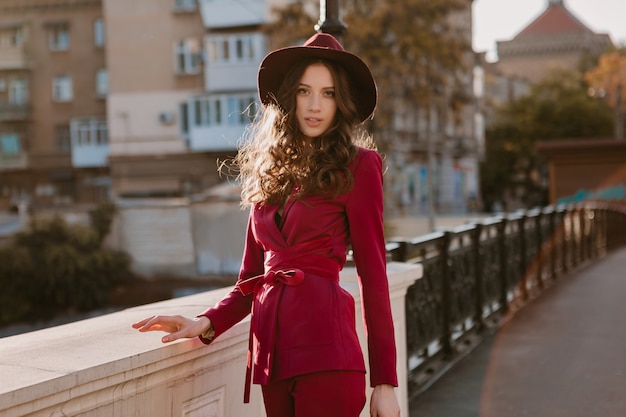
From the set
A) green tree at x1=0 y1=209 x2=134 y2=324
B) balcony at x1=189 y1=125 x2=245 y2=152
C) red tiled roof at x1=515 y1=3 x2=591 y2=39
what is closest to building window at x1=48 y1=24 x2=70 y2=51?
balcony at x1=189 y1=125 x2=245 y2=152

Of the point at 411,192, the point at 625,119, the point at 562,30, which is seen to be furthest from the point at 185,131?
the point at 562,30

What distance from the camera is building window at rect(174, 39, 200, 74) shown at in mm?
37250

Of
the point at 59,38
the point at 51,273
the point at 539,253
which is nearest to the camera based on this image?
the point at 539,253

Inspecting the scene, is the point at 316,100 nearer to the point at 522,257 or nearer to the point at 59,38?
the point at 522,257

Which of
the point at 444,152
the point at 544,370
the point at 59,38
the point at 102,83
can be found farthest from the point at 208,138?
the point at 544,370

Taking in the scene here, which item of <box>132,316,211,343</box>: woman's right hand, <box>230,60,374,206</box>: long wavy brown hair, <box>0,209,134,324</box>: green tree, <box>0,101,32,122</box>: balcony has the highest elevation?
<box>0,101,32,122</box>: balcony

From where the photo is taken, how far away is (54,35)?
41094 mm

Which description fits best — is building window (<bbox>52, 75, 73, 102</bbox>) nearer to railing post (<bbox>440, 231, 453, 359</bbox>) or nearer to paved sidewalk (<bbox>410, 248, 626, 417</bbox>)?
paved sidewalk (<bbox>410, 248, 626, 417</bbox>)

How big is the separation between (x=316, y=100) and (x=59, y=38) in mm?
41113

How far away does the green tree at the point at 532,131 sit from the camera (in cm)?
5400

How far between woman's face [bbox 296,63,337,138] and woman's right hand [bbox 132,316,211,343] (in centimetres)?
70

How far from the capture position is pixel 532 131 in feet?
177

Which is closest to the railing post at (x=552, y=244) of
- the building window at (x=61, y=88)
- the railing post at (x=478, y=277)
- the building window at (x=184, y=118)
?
the railing post at (x=478, y=277)

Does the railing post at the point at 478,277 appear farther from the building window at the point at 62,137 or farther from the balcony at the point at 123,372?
the building window at the point at 62,137
